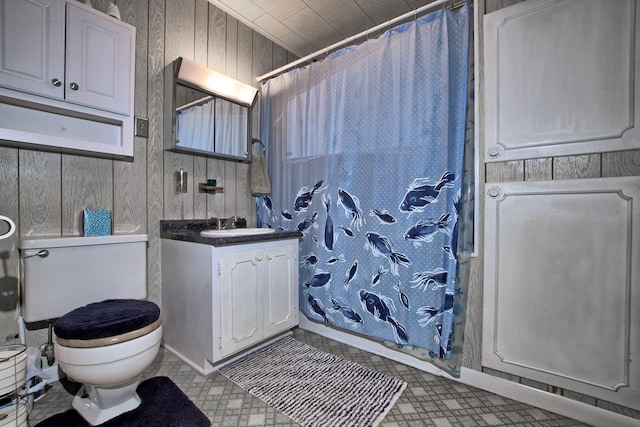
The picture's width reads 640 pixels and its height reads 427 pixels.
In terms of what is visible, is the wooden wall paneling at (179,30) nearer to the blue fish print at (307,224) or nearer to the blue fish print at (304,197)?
the blue fish print at (304,197)

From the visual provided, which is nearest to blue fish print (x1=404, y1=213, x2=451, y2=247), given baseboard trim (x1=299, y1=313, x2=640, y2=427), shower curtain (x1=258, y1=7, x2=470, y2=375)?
shower curtain (x1=258, y1=7, x2=470, y2=375)

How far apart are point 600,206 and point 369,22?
2.07 meters

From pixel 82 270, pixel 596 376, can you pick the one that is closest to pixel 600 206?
pixel 596 376

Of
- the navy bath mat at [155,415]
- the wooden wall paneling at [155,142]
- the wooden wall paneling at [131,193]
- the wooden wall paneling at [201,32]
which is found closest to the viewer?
the navy bath mat at [155,415]

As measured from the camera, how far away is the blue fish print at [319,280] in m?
2.04

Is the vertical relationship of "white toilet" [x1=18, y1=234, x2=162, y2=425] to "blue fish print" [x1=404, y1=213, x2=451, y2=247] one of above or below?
below

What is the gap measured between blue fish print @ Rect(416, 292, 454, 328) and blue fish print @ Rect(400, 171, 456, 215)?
0.51m

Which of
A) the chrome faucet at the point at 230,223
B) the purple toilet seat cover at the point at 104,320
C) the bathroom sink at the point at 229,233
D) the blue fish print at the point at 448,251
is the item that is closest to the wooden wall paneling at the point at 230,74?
the chrome faucet at the point at 230,223

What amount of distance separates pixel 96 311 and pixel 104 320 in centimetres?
16

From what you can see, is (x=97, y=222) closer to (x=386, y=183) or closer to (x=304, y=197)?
(x=304, y=197)

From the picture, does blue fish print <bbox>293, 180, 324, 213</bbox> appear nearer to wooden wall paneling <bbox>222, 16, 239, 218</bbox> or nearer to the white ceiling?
wooden wall paneling <bbox>222, 16, 239, 218</bbox>

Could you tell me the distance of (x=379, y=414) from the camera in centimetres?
130

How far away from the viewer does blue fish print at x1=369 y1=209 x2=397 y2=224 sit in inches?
68.3

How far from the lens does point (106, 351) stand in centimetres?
110
